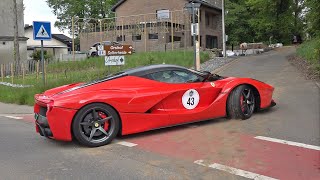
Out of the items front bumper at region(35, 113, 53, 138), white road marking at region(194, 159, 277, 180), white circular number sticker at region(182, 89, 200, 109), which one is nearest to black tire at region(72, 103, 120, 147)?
front bumper at region(35, 113, 53, 138)

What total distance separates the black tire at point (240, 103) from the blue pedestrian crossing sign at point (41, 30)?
25.4 feet

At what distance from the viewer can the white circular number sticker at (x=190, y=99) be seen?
7.54 metres

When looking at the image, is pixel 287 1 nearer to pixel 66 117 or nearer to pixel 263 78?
pixel 263 78

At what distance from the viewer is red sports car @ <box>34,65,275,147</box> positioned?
21.6 feet

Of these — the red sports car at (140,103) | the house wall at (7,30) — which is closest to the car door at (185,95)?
the red sports car at (140,103)

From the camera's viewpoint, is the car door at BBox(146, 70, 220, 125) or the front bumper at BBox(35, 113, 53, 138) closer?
the front bumper at BBox(35, 113, 53, 138)

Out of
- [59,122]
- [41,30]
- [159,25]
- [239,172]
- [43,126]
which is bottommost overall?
[239,172]

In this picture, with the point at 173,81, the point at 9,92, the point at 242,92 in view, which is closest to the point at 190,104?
the point at 173,81

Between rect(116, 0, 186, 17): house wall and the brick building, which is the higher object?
rect(116, 0, 186, 17): house wall

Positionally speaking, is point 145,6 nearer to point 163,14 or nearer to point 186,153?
point 163,14

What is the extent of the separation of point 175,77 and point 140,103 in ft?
3.32

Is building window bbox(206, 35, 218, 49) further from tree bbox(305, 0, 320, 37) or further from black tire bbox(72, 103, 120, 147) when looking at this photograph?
black tire bbox(72, 103, 120, 147)

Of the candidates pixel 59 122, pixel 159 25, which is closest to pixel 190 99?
pixel 59 122

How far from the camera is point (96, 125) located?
667 centimetres
